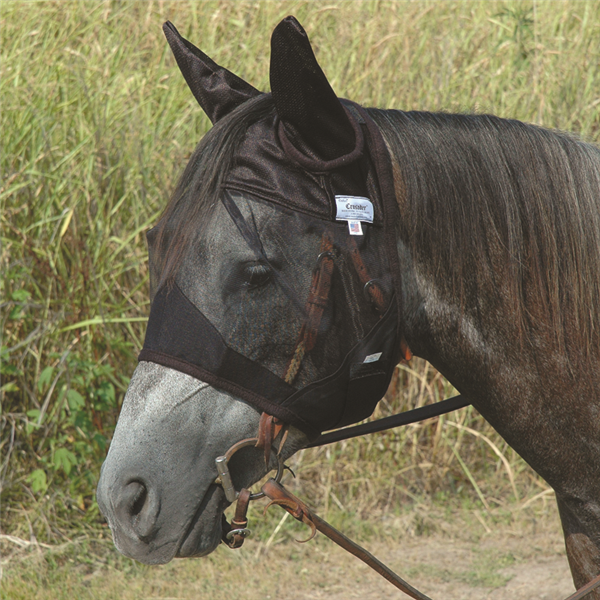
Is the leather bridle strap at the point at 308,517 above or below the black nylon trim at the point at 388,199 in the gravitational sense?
below

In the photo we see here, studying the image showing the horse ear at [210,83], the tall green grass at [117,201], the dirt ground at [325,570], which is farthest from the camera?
the tall green grass at [117,201]

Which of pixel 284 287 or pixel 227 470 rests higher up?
pixel 284 287

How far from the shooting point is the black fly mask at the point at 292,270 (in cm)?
133

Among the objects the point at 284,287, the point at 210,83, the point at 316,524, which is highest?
the point at 210,83

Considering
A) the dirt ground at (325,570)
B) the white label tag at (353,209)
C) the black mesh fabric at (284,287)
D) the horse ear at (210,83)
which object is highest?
the horse ear at (210,83)

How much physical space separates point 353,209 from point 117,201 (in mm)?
2647

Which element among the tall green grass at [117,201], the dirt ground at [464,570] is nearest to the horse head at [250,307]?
the tall green grass at [117,201]

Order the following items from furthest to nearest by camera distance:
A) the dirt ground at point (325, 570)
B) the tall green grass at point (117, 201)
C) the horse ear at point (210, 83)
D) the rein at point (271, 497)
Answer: the tall green grass at point (117, 201) → the dirt ground at point (325, 570) → the horse ear at point (210, 83) → the rein at point (271, 497)

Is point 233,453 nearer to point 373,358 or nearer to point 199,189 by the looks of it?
point 373,358

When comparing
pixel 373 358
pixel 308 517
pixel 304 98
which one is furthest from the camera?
pixel 308 517

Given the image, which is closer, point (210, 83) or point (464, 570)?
point (210, 83)

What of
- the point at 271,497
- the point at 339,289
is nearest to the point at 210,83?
the point at 339,289

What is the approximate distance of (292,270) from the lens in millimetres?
1354

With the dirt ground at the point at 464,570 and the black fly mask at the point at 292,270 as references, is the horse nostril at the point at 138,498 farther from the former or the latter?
the dirt ground at the point at 464,570
